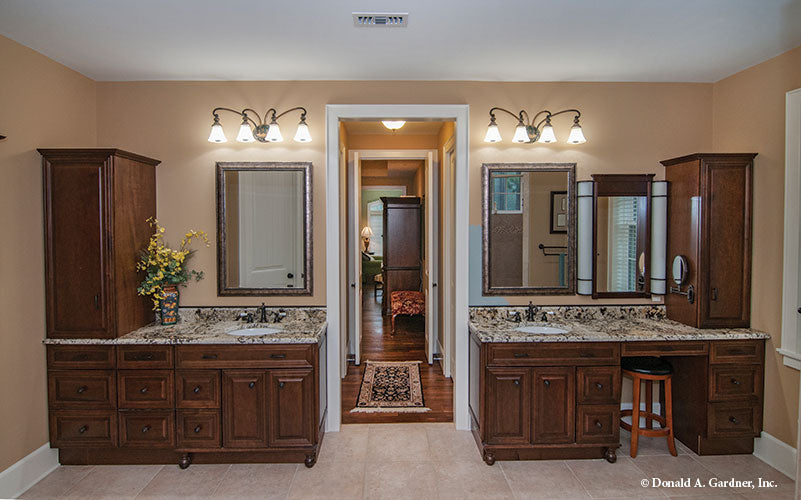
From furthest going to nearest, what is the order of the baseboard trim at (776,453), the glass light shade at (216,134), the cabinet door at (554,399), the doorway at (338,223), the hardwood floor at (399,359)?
the hardwood floor at (399,359), the doorway at (338,223), the glass light shade at (216,134), the cabinet door at (554,399), the baseboard trim at (776,453)

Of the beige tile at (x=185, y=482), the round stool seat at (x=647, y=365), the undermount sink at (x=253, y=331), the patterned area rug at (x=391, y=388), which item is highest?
the undermount sink at (x=253, y=331)

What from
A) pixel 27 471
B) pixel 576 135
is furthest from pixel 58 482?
pixel 576 135

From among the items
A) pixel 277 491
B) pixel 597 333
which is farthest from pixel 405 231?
pixel 277 491

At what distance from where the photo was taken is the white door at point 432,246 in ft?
15.7

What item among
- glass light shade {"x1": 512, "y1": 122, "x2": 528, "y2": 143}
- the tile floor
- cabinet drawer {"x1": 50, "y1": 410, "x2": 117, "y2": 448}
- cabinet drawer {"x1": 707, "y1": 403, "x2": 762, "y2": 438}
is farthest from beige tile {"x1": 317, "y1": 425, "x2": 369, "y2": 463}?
glass light shade {"x1": 512, "y1": 122, "x2": 528, "y2": 143}

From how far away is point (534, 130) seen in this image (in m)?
3.24

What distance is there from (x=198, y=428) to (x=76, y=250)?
135cm

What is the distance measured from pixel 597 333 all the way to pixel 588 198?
103 cm

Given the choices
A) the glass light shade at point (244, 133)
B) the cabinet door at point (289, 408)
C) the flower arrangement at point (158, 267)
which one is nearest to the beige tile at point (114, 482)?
the cabinet door at point (289, 408)

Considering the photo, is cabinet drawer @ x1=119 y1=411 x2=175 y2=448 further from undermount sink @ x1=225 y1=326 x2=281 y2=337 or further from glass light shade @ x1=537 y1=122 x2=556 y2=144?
glass light shade @ x1=537 y1=122 x2=556 y2=144

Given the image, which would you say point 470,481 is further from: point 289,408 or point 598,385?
point 289,408

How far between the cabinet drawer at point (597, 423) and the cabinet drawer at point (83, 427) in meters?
2.93

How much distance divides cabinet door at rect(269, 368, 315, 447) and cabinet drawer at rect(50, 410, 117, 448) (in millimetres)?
996

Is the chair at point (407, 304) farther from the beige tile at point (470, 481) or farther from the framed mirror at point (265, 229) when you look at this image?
the beige tile at point (470, 481)
